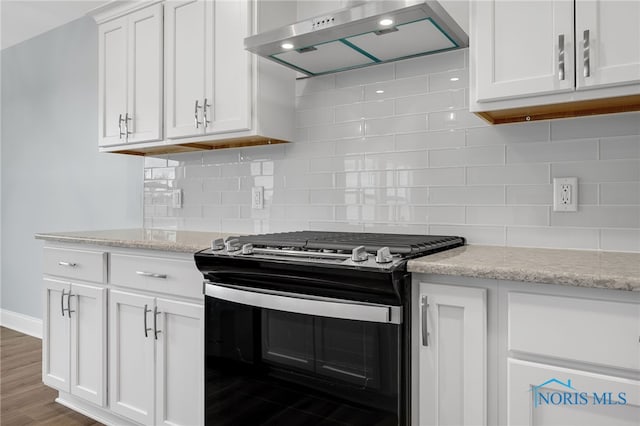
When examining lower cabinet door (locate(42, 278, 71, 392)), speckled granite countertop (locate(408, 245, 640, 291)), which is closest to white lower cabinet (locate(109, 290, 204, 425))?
lower cabinet door (locate(42, 278, 71, 392))

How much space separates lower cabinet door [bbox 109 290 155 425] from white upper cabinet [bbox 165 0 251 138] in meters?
0.88

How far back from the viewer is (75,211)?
365 centimetres

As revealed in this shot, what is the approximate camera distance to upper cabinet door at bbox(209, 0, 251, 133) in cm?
215

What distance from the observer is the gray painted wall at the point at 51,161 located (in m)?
3.39

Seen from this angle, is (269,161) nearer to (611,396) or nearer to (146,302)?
(146,302)

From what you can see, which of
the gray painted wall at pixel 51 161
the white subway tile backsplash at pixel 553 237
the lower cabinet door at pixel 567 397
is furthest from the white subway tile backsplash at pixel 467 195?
the gray painted wall at pixel 51 161

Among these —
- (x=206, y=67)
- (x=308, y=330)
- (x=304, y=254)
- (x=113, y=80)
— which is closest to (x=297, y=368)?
(x=308, y=330)

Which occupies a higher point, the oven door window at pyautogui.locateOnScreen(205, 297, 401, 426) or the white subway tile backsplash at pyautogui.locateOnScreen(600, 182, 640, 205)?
the white subway tile backsplash at pyautogui.locateOnScreen(600, 182, 640, 205)

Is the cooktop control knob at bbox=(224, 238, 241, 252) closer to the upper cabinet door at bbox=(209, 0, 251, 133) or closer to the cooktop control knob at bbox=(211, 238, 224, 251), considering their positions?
the cooktop control knob at bbox=(211, 238, 224, 251)

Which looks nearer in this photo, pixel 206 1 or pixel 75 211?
pixel 206 1

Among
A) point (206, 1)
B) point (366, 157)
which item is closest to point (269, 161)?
point (366, 157)

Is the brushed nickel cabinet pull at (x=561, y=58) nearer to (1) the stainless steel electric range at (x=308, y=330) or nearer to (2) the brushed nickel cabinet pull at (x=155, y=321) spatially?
(1) the stainless steel electric range at (x=308, y=330)

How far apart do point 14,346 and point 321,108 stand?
3193 mm

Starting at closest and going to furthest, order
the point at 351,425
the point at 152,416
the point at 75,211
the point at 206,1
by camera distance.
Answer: the point at 351,425, the point at 152,416, the point at 206,1, the point at 75,211
